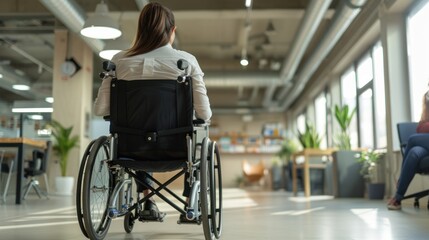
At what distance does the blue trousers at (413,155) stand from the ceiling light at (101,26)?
10.7 ft

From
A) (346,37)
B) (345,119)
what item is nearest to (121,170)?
(345,119)

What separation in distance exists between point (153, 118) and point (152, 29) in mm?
401

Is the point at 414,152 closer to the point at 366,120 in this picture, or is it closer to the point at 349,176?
the point at 349,176

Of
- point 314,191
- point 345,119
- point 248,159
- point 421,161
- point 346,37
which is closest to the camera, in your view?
point 421,161

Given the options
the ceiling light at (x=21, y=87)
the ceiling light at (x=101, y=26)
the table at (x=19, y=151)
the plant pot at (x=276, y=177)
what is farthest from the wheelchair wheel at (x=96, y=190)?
the plant pot at (x=276, y=177)

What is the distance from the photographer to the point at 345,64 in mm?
8891

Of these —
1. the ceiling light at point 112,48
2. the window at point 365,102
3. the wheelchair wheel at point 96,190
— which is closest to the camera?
the wheelchair wheel at point 96,190

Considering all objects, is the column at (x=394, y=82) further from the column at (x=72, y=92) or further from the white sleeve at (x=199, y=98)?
the column at (x=72, y=92)

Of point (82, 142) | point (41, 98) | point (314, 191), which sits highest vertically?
point (41, 98)

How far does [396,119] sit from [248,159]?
32.4 ft

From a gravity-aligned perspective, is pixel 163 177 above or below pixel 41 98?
below

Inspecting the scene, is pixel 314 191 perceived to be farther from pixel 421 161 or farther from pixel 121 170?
pixel 121 170

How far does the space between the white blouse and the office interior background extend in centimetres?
366

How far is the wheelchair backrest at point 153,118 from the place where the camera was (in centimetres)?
206
